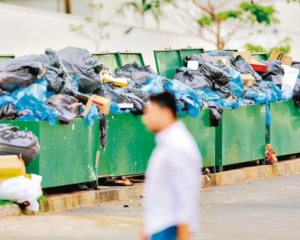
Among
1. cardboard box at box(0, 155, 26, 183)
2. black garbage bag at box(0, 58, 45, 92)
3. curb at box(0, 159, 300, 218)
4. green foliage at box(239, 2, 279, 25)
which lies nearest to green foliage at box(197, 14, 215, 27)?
green foliage at box(239, 2, 279, 25)

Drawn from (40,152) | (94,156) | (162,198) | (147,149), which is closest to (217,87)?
(147,149)

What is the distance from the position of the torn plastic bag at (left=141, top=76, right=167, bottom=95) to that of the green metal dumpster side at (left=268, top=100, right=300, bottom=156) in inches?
101

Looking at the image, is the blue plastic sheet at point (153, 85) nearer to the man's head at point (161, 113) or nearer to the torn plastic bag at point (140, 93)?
the torn plastic bag at point (140, 93)

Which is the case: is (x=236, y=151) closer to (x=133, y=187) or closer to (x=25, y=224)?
(x=133, y=187)

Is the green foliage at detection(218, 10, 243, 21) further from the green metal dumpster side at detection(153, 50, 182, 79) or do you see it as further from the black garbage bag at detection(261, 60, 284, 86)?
the green metal dumpster side at detection(153, 50, 182, 79)

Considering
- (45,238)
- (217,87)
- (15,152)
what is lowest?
(45,238)

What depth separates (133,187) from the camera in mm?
13281

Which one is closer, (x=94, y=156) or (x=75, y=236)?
(x=75, y=236)

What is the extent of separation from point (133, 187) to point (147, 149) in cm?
79

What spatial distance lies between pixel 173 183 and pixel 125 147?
309 inches

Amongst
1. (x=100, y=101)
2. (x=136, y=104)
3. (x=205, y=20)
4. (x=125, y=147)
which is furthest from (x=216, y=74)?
(x=205, y=20)

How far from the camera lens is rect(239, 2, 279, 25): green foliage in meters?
35.5

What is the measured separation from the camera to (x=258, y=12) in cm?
3581

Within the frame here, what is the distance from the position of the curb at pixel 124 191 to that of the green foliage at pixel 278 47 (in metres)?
18.2
